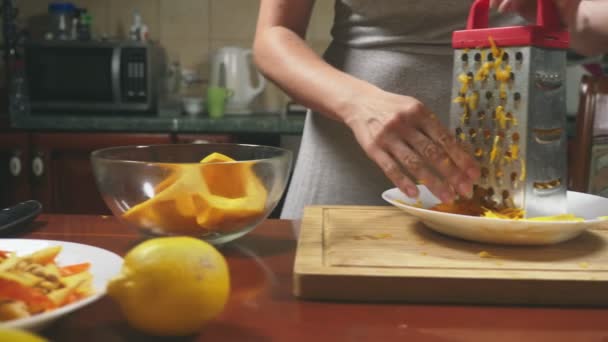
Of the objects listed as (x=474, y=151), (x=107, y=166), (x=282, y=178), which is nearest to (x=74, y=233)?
(x=107, y=166)

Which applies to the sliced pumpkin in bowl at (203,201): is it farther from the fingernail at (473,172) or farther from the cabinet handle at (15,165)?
the cabinet handle at (15,165)

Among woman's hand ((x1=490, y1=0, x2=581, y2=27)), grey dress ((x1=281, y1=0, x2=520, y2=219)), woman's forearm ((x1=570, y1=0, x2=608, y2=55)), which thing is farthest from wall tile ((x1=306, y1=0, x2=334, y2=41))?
woman's hand ((x1=490, y1=0, x2=581, y2=27))

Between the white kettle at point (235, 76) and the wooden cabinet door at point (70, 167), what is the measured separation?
1.55 feet

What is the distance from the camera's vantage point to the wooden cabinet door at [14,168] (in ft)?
6.99

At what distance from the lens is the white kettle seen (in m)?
2.48

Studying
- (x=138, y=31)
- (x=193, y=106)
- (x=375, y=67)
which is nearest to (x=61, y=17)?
(x=138, y=31)

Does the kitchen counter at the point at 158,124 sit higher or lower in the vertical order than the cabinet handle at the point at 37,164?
higher

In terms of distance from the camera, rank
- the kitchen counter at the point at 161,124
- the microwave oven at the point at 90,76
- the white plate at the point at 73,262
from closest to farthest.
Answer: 1. the white plate at the point at 73,262
2. the kitchen counter at the point at 161,124
3. the microwave oven at the point at 90,76

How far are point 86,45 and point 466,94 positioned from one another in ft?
5.97

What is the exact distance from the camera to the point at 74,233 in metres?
0.82

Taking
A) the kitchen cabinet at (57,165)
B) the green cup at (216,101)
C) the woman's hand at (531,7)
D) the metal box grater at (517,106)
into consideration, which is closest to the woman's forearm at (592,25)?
the woman's hand at (531,7)

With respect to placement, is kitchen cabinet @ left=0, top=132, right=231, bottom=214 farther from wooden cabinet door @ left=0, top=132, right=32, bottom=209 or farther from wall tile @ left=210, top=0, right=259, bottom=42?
wall tile @ left=210, top=0, right=259, bottom=42

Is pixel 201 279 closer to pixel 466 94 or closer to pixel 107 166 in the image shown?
pixel 107 166

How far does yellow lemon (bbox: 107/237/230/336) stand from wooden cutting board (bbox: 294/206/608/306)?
129mm
